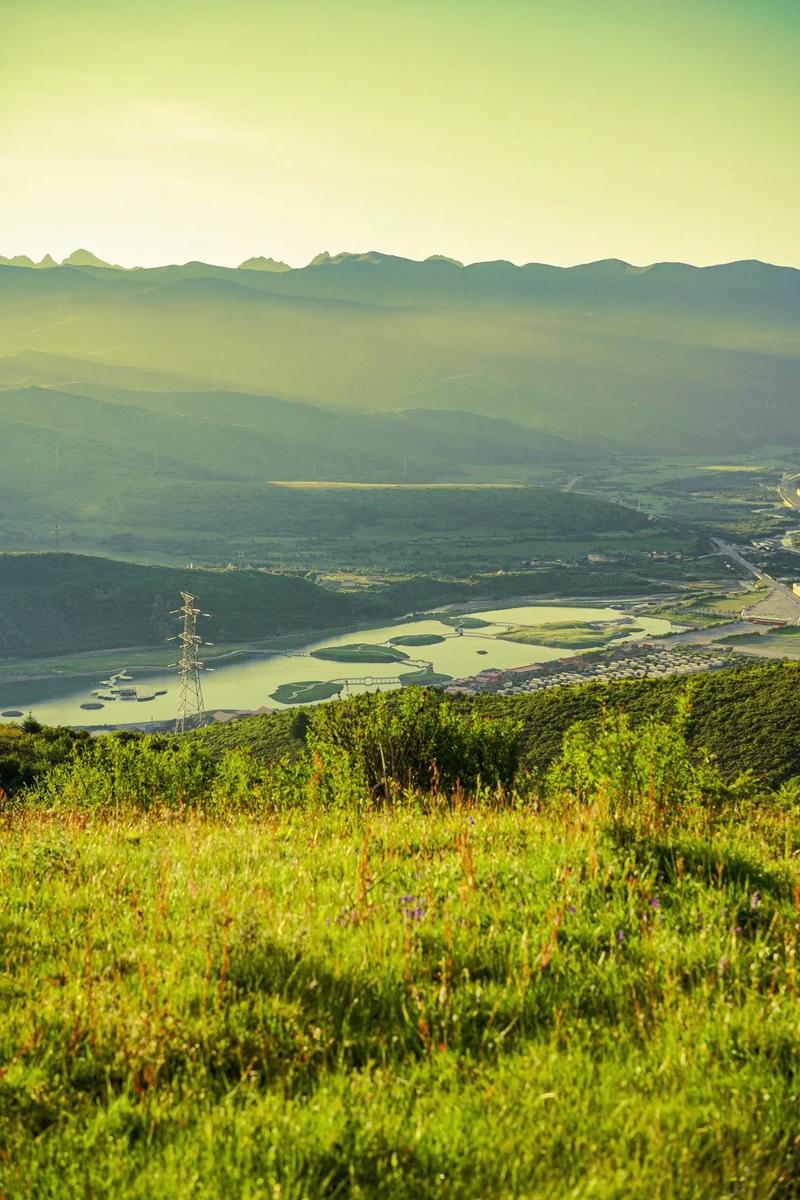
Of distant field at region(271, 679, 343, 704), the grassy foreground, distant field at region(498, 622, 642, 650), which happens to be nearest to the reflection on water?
distant field at region(271, 679, 343, 704)

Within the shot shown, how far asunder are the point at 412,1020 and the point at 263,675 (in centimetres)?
14554

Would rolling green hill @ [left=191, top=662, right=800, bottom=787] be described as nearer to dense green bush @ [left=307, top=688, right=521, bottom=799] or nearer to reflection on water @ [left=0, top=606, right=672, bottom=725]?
dense green bush @ [left=307, top=688, right=521, bottom=799]

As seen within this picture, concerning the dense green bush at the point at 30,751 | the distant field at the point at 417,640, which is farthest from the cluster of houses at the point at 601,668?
the dense green bush at the point at 30,751

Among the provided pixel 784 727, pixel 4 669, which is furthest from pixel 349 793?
pixel 4 669

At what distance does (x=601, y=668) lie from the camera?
5079 inches

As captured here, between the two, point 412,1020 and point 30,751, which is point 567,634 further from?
point 412,1020

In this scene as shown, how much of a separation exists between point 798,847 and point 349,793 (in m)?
7.83

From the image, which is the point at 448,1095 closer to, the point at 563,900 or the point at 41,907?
the point at 563,900

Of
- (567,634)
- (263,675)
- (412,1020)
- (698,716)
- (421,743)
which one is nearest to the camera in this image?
(412,1020)

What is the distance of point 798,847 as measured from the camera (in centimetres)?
727

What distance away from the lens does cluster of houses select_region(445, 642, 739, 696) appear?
119m

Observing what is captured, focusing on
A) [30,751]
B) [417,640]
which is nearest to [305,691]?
[417,640]

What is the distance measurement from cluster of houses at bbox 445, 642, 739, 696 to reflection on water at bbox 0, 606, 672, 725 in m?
7.74

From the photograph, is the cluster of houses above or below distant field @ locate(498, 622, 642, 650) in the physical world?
above
